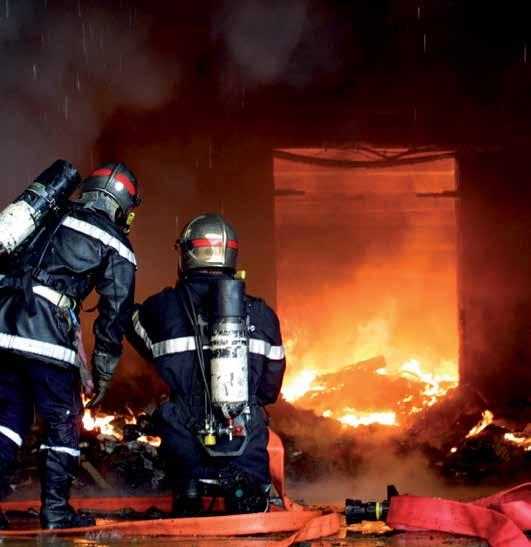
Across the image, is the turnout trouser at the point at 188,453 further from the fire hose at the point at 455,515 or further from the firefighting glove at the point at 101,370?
the fire hose at the point at 455,515

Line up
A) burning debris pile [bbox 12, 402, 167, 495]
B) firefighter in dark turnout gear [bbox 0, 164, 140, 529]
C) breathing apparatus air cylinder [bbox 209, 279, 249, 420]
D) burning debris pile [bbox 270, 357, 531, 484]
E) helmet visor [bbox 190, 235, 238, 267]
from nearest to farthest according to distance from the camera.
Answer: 1. breathing apparatus air cylinder [bbox 209, 279, 249, 420]
2. firefighter in dark turnout gear [bbox 0, 164, 140, 529]
3. helmet visor [bbox 190, 235, 238, 267]
4. burning debris pile [bbox 12, 402, 167, 495]
5. burning debris pile [bbox 270, 357, 531, 484]

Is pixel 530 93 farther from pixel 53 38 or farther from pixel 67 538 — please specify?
pixel 67 538

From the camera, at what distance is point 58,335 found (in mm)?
4926

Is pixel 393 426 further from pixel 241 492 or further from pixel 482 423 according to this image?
pixel 241 492

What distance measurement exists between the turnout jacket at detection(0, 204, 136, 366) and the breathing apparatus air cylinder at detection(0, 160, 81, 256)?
0.09 meters

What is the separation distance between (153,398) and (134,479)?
75.5 inches

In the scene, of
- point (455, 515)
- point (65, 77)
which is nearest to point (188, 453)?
point (455, 515)

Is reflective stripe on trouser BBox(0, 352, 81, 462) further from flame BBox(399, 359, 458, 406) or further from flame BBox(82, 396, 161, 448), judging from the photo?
flame BBox(399, 359, 458, 406)

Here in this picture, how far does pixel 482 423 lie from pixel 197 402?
458 cm

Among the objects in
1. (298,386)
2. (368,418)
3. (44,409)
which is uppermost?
(298,386)

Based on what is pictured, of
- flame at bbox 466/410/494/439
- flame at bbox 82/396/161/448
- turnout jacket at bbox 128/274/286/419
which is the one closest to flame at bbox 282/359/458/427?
flame at bbox 466/410/494/439

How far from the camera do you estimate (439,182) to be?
37.9ft

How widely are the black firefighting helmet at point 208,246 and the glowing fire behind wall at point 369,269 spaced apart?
228 inches

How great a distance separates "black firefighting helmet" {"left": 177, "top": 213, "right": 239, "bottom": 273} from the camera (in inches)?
209
